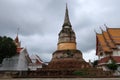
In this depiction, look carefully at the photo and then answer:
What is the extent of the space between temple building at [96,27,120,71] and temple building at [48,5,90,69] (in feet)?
17.4

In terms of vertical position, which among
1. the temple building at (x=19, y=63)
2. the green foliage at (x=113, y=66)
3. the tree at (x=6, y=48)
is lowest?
the green foliage at (x=113, y=66)

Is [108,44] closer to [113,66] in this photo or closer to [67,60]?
[113,66]

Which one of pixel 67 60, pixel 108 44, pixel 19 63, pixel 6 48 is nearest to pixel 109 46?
pixel 108 44

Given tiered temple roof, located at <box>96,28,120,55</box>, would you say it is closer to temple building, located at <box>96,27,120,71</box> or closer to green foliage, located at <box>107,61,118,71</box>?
Result: temple building, located at <box>96,27,120,71</box>

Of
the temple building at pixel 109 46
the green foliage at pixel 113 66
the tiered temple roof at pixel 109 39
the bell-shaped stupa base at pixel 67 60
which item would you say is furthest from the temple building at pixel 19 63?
the green foliage at pixel 113 66

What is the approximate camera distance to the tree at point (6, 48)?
38.7 m

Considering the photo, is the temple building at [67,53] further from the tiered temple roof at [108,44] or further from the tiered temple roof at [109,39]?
the tiered temple roof at [109,39]

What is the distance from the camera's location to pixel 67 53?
111 feet

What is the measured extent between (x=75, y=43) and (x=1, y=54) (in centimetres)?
1378

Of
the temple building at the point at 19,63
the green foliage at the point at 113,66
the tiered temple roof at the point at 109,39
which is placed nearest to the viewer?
the green foliage at the point at 113,66

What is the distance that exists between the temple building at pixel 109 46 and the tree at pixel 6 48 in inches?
634

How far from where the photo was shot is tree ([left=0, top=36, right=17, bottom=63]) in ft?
127

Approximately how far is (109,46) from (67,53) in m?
8.62

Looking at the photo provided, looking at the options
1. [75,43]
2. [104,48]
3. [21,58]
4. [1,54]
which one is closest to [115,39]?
[104,48]
